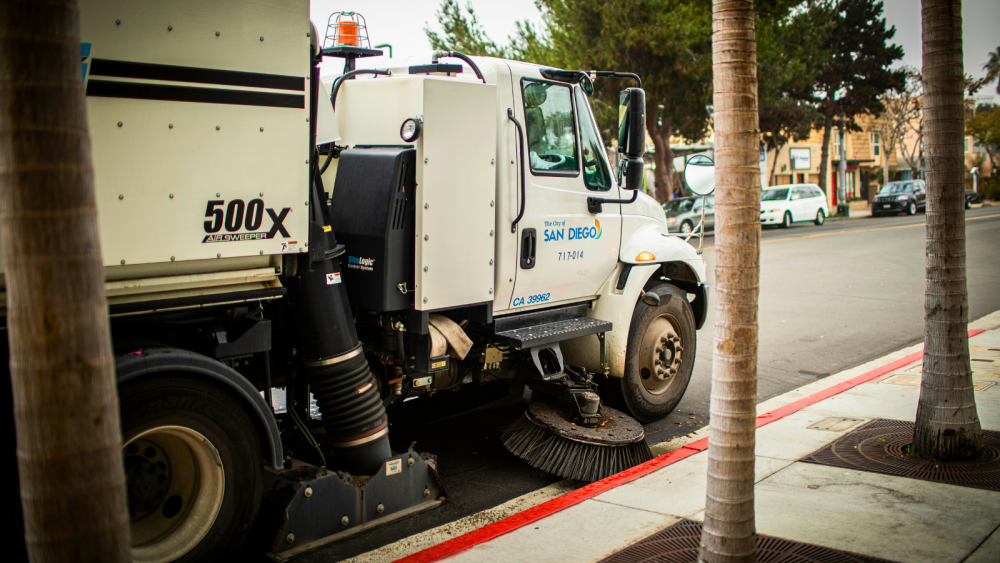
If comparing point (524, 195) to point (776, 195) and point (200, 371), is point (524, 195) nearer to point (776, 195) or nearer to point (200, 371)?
point (200, 371)

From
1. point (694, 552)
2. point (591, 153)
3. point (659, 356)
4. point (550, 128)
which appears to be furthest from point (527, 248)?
point (694, 552)

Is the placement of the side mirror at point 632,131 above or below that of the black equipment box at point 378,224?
above

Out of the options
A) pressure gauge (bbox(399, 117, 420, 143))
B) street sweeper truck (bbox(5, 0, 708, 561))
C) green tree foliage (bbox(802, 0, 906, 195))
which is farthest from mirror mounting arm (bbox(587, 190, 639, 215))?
green tree foliage (bbox(802, 0, 906, 195))

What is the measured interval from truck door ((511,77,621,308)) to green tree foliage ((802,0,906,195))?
132 ft

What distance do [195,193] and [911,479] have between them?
4.22 meters

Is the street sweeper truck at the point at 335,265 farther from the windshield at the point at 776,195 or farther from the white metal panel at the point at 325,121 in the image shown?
the windshield at the point at 776,195

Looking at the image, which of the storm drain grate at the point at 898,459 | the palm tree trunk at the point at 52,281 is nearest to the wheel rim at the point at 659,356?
the storm drain grate at the point at 898,459

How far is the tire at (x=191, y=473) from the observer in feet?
10.7

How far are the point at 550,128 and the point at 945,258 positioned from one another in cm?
260

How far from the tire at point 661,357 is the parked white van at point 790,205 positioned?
24.9 meters

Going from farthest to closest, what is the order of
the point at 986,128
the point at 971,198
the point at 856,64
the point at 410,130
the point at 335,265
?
1. the point at 986,128
2. the point at 971,198
3. the point at 856,64
4. the point at 410,130
5. the point at 335,265

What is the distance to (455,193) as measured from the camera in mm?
4414

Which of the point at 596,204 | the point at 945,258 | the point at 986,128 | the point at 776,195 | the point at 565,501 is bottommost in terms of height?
the point at 565,501

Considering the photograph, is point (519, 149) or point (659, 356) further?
point (659, 356)
